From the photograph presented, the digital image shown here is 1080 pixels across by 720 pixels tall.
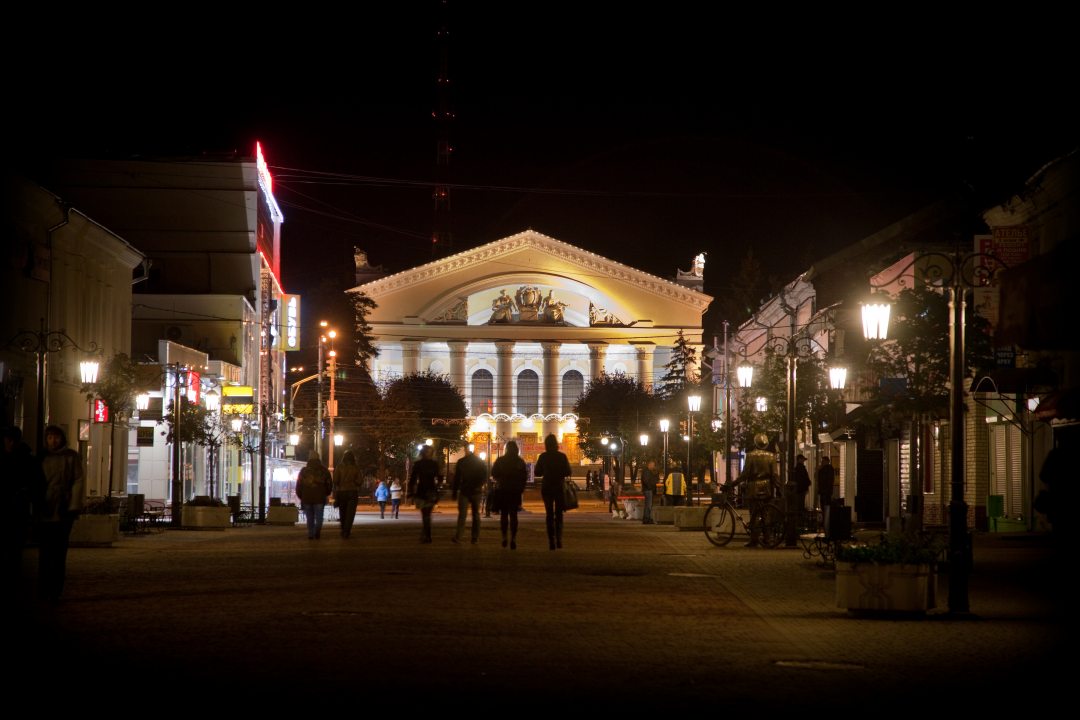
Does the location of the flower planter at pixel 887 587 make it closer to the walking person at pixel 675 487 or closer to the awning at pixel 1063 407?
the awning at pixel 1063 407

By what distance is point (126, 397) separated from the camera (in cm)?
3756

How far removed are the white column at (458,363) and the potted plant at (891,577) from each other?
330 feet

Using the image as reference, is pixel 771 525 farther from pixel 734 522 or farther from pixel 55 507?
pixel 55 507

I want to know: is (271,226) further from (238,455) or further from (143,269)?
(143,269)

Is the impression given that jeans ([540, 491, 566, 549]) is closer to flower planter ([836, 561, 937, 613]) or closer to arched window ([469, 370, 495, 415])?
flower planter ([836, 561, 937, 613])

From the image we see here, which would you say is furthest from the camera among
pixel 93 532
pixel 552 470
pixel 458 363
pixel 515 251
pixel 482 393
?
pixel 482 393

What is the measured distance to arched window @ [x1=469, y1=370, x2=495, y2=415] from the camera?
11688 cm

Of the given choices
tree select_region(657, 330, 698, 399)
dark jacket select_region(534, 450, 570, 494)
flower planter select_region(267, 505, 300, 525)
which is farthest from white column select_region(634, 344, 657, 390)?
dark jacket select_region(534, 450, 570, 494)

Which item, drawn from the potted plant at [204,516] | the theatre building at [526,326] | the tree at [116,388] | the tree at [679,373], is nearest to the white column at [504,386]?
the theatre building at [526,326]

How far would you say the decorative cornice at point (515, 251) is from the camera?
364 feet

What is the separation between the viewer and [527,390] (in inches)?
4683

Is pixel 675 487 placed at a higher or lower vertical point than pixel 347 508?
higher

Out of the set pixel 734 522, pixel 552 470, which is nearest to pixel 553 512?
pixel 552 470

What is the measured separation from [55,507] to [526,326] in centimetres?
9971
